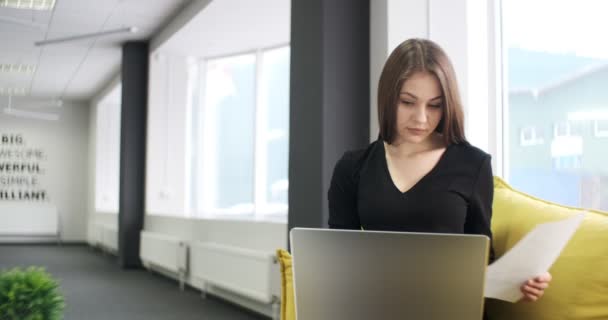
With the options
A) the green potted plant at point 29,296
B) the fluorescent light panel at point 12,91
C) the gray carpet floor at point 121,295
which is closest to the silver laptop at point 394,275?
the green potted plant at point 29,296

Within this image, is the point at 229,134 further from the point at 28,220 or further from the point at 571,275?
the point at 28,220

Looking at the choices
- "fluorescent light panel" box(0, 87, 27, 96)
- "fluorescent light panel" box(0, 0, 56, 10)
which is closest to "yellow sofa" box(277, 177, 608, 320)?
"fluorescent light panel" box(0, 0, 56, 10)

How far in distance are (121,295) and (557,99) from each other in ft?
14.4

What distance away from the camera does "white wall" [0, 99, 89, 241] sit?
12062 mm

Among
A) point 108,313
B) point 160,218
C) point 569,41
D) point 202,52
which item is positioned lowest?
point 108,313

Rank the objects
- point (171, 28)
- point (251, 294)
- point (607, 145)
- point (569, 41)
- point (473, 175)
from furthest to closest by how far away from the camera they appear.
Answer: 1. point (171, 28)
2. point (251, 294)
3. point (569, 41)
4. point (607, 145)
5. point (473, 175)

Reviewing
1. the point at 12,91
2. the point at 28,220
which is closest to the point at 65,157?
the point at 28,220

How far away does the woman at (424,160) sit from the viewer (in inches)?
47.7

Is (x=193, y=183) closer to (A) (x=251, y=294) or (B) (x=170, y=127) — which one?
(B) (x=170, y=127)

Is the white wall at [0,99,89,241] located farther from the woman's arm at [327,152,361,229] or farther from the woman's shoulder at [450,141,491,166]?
the woman's shoulder at [450,141,491,166]

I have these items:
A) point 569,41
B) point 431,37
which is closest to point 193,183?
point 431,37

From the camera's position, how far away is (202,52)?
6.92 m

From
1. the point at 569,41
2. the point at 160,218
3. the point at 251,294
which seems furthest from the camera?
the point at 160,218

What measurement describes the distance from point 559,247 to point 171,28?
6108 mm
